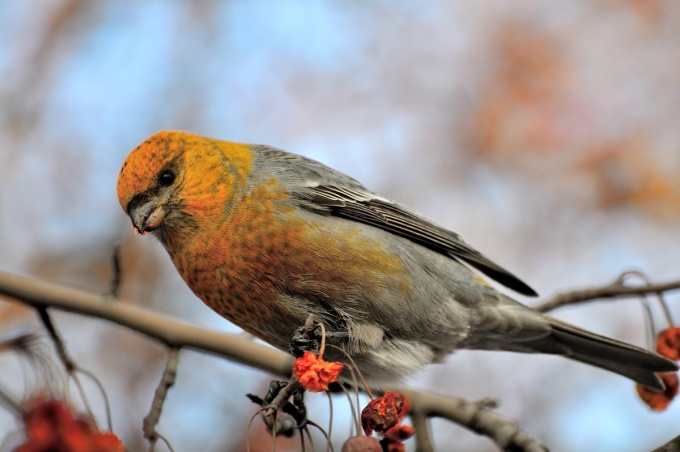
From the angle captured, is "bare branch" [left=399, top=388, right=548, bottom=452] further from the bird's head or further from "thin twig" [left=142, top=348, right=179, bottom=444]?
the bird's head

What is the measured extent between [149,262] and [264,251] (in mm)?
2908

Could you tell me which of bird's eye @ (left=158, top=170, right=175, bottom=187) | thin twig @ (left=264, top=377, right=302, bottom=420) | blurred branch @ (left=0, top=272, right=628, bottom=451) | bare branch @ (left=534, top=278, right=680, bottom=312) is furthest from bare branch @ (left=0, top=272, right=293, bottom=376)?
bare branch @ (left=534, top=278, right=680, bottom=312)

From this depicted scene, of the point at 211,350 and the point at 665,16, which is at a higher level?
the point at 665,16

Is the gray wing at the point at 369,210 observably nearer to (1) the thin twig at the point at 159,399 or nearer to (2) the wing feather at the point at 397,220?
(2) the wing feather at the point at 397,220

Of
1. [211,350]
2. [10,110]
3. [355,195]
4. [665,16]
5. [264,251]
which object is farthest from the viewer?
[10,110]

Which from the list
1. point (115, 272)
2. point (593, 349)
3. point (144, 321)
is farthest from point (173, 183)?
point (593, 349)

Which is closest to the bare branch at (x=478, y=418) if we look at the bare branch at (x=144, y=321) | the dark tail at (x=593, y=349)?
the bare branch at (x=144, y=321)

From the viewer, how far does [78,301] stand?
3684 millimetres

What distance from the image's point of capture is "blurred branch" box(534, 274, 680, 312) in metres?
3.43

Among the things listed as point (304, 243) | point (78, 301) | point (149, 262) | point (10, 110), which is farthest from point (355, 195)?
point (10, 110)

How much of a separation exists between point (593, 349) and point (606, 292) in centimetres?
115

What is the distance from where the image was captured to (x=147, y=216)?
375 cm

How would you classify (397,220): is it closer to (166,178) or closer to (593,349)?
(166,178)

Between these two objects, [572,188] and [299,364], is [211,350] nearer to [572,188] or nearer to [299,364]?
[299,364]
